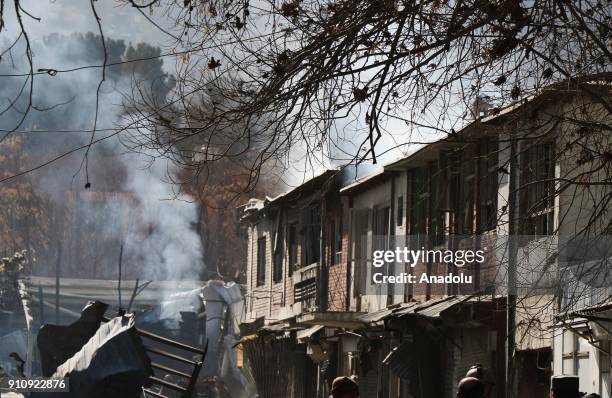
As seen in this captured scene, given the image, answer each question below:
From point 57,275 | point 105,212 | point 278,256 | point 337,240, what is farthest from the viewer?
point 105,212

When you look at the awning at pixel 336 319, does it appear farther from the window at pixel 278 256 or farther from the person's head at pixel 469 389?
the person's head at pixel 469 389

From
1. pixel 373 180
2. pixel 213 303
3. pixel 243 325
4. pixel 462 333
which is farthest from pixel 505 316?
pixel 213 303

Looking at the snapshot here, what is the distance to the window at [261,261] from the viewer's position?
4244 centimetres

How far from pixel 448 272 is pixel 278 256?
51.6 ft

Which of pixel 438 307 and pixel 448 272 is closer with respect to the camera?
pixel 438 307

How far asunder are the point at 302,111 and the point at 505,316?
41.1ft

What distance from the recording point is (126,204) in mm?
70688

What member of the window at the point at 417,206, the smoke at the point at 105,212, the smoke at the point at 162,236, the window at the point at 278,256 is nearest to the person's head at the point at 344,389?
the window at the point at 417,206

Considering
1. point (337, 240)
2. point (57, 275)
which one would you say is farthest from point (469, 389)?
point (57, 275)

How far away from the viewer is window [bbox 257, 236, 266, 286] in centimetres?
4244

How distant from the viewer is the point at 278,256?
40188mm

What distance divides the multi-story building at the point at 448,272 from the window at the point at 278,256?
7cm

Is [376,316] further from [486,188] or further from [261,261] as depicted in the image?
[261,261]

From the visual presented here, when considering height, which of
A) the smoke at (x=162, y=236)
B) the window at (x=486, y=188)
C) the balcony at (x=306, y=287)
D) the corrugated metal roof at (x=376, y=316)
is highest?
the smoke at (x=162, y=236)
